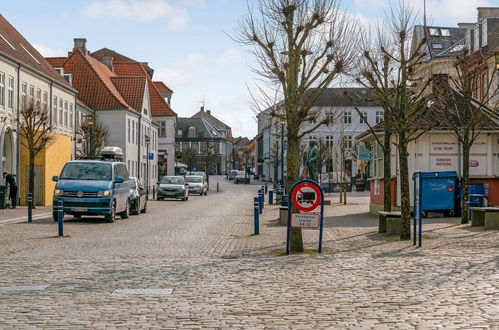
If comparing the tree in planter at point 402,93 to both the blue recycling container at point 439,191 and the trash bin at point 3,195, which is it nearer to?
the blue recycling container at point 439,191

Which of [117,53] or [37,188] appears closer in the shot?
[37,188]

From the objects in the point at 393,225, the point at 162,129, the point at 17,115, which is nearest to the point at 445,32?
the point at 162,129

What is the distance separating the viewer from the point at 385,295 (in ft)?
32.7

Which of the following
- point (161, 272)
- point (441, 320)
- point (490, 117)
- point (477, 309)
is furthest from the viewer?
point (490, 117)

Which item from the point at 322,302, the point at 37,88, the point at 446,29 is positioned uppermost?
the point at 446,29

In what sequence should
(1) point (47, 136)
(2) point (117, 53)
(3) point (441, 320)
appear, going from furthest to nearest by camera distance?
(2) point (117, 53) → (1) point (47, 136) → (3) point (441, 320)

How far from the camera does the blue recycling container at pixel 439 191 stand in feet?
90.2

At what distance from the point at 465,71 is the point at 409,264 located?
1199 cm

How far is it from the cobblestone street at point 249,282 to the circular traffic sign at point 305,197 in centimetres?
89

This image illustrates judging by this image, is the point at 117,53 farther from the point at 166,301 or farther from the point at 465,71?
the point at 166,301

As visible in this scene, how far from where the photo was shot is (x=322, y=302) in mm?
9523

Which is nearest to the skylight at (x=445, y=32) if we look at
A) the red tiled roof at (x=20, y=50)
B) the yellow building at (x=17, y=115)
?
the red tiled roof at (x=20, y=50)

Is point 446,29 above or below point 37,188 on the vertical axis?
above

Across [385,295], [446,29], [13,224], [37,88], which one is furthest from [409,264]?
[446,29]
